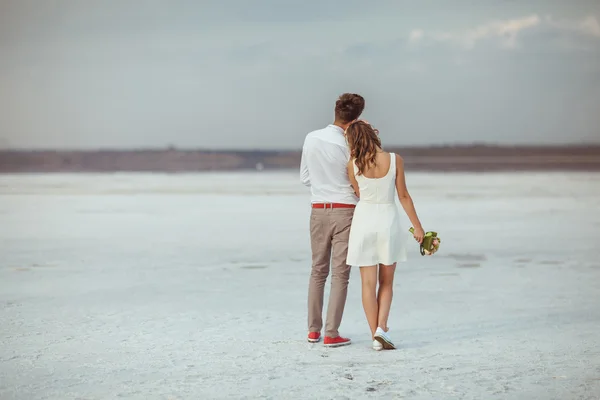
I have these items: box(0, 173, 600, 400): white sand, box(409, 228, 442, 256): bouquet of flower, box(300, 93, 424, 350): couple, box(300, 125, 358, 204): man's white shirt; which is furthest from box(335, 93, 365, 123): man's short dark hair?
box(0, 173, 600, 400): white sand

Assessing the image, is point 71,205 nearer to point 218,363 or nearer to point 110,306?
point 110,306

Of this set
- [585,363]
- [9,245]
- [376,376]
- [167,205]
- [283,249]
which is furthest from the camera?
[167,205]

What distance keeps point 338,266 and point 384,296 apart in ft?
1.19

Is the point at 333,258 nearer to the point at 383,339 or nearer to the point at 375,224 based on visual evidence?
the point at 375,224

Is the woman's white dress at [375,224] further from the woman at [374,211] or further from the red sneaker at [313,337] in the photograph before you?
the red sneaker at [313,337]

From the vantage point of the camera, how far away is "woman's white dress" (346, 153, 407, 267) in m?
5.86

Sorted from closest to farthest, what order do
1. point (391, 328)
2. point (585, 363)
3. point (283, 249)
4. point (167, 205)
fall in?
point (585, 363) → point (391, 328) → point (283, 249) → point (167, 205)

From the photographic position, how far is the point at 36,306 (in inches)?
311

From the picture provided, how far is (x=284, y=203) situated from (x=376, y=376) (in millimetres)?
18269

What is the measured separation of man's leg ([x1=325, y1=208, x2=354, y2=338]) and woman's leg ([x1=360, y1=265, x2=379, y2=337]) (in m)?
0.12

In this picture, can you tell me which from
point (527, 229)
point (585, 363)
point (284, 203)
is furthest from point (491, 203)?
point (585, 363)

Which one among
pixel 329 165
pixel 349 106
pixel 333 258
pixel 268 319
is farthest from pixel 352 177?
pixel 268 319

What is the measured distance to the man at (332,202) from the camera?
236 inches

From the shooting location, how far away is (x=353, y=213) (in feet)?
19.9
